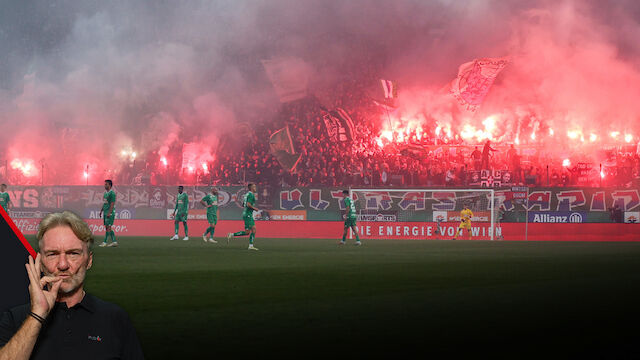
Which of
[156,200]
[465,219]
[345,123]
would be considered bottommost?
[465,219]

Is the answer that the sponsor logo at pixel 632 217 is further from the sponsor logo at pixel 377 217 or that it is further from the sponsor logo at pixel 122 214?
the sponsor logo at pixel 122 214

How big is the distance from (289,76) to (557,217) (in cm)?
3475

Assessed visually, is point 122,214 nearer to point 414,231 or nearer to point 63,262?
point 414,231

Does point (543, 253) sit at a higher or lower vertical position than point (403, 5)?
lower

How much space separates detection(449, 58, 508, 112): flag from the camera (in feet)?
222

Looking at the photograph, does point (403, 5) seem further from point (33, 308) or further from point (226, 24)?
point (33, 308)

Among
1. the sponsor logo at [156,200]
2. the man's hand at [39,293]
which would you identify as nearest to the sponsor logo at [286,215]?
the sponsor logo at [156,200]

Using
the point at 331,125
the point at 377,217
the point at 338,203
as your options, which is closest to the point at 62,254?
the point at 338,203

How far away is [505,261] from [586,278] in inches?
202

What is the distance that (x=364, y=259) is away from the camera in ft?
73.7

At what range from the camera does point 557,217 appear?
132ft

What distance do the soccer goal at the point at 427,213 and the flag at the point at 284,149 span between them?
58.9 feet

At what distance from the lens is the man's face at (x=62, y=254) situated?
3.85 metres

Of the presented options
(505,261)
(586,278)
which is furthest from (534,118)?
(586,278)
